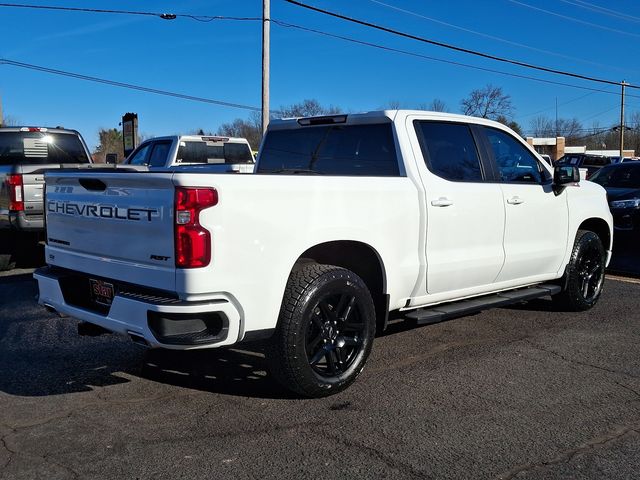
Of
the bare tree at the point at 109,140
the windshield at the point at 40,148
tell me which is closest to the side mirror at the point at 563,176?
the windshield at the point at 40,148

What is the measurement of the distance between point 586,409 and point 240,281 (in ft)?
7.93

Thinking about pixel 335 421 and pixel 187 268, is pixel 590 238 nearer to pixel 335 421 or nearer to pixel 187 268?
pixel 335 421

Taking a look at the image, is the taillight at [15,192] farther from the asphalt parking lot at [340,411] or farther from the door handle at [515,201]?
the door handle at [515,201]

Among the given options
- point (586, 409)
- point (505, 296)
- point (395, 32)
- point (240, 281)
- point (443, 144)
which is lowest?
point (586, 409)

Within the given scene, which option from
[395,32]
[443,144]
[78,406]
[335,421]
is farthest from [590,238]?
[395,32]

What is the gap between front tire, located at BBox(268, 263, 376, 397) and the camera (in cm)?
416

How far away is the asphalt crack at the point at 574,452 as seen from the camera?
11.2 ft

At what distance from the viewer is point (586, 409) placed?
14.1 ft

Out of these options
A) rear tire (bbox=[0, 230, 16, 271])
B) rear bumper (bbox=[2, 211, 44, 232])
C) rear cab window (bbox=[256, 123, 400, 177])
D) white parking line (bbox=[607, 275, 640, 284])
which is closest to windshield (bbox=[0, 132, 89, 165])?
rear tire (bbox=[0, 230, 16, 271])

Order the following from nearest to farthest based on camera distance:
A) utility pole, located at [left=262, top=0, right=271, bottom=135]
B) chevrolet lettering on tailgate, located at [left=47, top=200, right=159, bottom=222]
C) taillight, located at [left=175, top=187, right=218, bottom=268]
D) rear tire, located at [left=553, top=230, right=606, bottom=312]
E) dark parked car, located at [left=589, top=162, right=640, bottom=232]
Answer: taillight, located at [left=175, top=187, right=218, bottom=268]
chevrolet lettering on tailgate, located at [left=47, top=200, right=159, bottom=222]
rear tire, located at [left=553, top=230, right=606, bottom=312]
dark parked car, located at [left=589, top=162, right=640, bottom=232]
utility pole, located at [left=262, top=0, right=271, bottom=135]

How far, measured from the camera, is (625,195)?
10.4 metres

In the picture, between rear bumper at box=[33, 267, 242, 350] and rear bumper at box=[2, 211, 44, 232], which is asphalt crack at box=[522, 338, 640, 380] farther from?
rear bumper at box=[2, 211, 44, 232]

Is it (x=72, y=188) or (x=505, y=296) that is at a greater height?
(x=72, y=188)

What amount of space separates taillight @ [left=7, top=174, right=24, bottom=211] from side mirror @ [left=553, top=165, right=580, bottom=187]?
22.7ft
